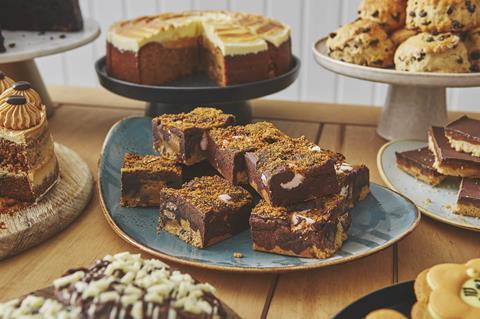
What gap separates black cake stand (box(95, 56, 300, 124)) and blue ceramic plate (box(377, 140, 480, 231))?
0.41 metres

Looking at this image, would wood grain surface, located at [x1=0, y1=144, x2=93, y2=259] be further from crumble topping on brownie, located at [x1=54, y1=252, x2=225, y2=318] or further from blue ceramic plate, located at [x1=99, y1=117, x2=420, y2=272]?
crumble topping on brownie, located at [x1=54, y1=252, x2=225, y2=318]

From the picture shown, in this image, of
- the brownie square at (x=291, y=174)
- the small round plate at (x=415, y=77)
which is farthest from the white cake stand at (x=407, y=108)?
the brownie square at (x=291, y=174)

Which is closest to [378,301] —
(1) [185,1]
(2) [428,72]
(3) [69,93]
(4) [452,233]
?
(4) [452,233]

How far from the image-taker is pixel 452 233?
1.28 meters

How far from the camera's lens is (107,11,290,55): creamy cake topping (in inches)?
72.5

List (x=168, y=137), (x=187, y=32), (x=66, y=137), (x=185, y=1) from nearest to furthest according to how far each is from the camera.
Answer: (x=168, y=137), (x=66, y=137), (x=187, y=32), (x=185, y=1)

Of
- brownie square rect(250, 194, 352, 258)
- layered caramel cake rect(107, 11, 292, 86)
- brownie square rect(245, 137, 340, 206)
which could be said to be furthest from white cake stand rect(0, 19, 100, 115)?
brownie square rect(250, 194, 352, 258)

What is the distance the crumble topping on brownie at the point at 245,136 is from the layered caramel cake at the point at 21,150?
1.26ft

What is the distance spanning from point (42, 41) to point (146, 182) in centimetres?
87

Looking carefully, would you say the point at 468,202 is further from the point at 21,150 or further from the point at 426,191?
the point at 21,150

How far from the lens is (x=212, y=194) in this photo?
1.21m

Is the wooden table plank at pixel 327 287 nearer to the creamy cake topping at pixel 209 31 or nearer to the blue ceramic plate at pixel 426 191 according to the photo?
the blue ceramic plate at pixel 426 191

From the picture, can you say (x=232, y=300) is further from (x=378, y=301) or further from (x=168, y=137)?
(x=168, y=137)

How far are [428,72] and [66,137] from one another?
42.7 inches
